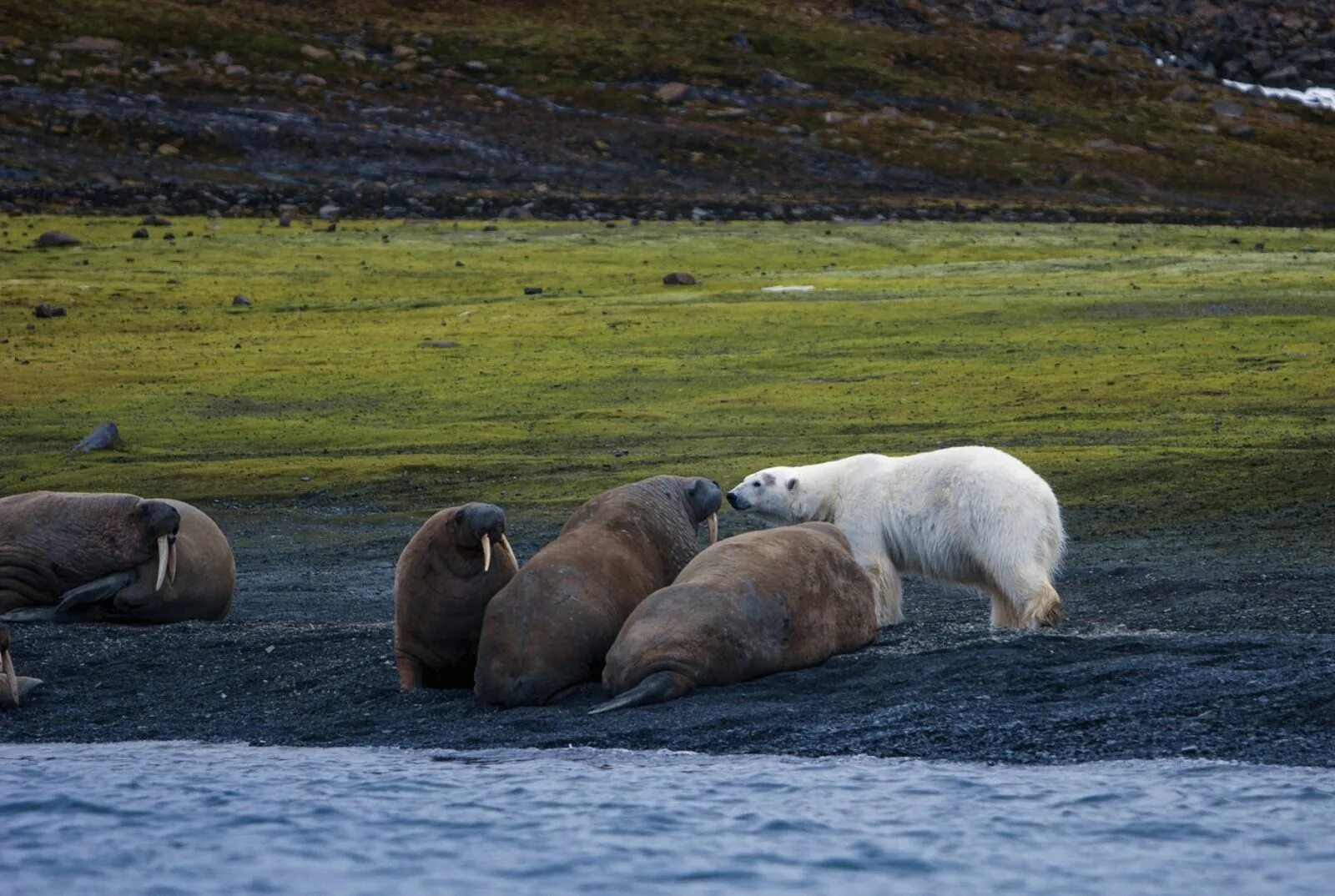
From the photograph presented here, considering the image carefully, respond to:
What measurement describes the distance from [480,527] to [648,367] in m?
26.5

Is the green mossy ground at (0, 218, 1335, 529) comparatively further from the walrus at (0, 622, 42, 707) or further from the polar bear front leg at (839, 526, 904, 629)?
the walrus at (0, 622, 42, 707)

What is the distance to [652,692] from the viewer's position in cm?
1252

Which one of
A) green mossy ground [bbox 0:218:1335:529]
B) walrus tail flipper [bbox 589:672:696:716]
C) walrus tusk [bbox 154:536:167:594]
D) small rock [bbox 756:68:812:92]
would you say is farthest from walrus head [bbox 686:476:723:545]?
small rock [bbox 756:68:812:92]

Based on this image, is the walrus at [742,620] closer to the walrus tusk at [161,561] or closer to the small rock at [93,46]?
the walrus tusk at [161,561]

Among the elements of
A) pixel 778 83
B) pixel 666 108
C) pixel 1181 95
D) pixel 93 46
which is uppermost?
pixel 1181 95

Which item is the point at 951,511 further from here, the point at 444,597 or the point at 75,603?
the point at 75,603

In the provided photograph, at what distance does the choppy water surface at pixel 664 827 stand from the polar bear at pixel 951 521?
12.3ft

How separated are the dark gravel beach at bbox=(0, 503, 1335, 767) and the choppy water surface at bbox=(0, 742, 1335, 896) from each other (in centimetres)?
39

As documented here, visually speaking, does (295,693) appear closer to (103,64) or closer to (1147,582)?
(1147,582)

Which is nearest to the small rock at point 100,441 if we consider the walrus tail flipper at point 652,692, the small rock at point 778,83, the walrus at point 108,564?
the walrus at point 108,564

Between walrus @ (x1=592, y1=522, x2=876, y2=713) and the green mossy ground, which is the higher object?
walrus @ (x1=592, y1=522, x2=876, y2=713)

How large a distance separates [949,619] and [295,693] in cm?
616

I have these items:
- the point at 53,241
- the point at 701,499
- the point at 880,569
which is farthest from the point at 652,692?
the point at 53,241

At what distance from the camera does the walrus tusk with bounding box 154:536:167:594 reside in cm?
1739
